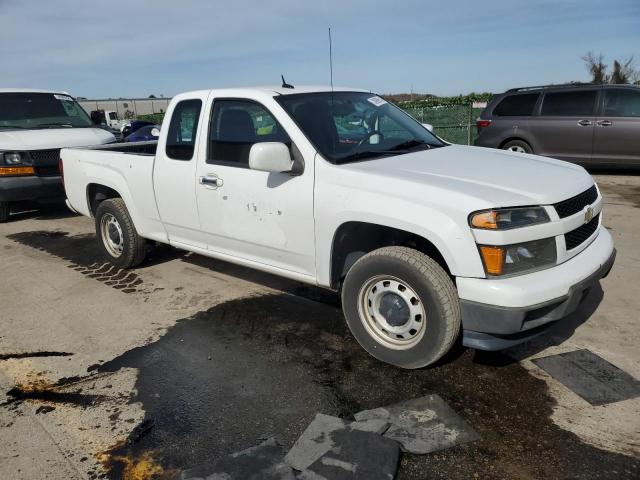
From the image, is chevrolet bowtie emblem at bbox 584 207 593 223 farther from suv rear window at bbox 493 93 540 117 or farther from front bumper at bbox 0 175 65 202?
suv rear window at bbox 493 93 540 117

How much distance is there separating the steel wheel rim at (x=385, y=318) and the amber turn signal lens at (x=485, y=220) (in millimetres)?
580

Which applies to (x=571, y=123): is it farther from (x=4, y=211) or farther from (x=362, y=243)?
(x=4, y=211)

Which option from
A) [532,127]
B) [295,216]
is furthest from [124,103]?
[295,216]

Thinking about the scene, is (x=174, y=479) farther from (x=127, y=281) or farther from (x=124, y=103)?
(x=124, y=103)

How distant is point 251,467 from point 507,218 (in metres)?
1.88

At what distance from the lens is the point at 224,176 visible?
4.18 metres

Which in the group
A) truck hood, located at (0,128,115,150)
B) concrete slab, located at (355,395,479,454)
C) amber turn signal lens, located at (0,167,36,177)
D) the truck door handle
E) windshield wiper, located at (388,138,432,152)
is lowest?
concrete slab, located at (355,395,479,454)

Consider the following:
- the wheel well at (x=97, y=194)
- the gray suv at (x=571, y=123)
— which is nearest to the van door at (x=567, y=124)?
the gray suv at (x=571, y=123)

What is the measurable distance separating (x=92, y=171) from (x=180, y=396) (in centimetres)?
338

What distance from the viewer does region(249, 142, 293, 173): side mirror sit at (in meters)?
3.49

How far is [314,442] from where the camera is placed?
2.73 metres

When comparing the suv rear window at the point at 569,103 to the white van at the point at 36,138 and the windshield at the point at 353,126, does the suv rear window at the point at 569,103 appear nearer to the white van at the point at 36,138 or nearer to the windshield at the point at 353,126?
the windshield at the point at 353,126

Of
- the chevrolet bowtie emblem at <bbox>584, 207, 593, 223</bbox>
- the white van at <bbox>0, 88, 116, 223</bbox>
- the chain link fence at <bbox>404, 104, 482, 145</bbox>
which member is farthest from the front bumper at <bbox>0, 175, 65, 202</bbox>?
the chain link fence at <bbox>404, 104, 482, 145</bbox>

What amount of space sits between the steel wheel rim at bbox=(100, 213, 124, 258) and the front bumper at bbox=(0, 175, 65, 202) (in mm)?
2982
